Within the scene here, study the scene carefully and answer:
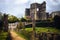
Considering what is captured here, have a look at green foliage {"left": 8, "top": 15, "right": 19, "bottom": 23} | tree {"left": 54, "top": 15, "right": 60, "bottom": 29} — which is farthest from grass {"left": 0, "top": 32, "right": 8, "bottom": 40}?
tree {"left": 54, "top": 15, "right": 60, "bottom": 29}

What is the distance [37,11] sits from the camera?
118 inches

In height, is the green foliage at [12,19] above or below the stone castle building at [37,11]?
below

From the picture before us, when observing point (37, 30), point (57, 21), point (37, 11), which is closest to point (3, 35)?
point (37, 30)

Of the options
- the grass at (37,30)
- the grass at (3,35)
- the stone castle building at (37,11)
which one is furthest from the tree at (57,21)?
the grass at (3,35)

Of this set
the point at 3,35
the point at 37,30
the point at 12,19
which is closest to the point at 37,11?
the point at 37,30

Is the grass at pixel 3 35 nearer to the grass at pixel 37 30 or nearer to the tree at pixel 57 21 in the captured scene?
the grass at pixel 37 30

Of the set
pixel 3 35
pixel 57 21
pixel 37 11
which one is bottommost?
pixel 3 35

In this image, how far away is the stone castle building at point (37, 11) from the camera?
9.74 feet

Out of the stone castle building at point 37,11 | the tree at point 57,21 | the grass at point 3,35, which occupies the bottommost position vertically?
the grass at point 3,35

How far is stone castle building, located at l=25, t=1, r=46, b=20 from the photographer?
297 centimetres

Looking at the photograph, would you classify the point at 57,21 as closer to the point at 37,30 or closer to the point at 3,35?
the point at 37,30

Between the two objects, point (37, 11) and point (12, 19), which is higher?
point (37, 11)

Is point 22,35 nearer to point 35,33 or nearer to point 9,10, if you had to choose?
point 35,33

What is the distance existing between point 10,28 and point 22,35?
26cm
